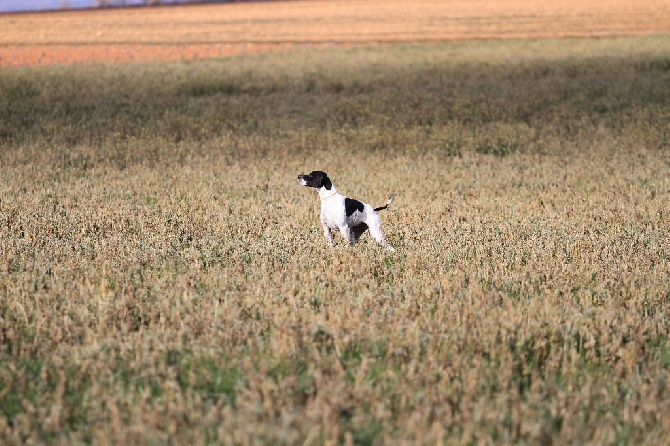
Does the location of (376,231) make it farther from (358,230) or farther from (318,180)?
(318,180)

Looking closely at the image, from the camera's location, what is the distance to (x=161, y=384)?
3.56 metres

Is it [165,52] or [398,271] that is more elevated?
[165,52]

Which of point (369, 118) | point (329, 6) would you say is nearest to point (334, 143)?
point (369, 118)

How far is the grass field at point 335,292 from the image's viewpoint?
3.29 meters

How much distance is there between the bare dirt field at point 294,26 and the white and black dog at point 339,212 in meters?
31.9

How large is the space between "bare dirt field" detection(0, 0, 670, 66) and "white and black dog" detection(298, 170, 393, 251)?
3192 cm

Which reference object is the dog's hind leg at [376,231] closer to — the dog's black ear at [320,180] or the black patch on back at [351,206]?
the black patch on back at [351,206]

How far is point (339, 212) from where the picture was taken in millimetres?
6484

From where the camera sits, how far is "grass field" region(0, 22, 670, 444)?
3.29 metres

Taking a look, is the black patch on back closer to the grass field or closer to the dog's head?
the dog's head

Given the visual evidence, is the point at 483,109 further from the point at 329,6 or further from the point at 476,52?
the point at 329,6

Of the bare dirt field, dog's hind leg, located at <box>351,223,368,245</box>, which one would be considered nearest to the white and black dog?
dog's hind leg, located at <box>351,223,368,245</box>

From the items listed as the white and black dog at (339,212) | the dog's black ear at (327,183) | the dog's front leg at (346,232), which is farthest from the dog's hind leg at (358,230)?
the dog's black ear at (327,183)

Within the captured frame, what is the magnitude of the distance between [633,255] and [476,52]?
25.7m
